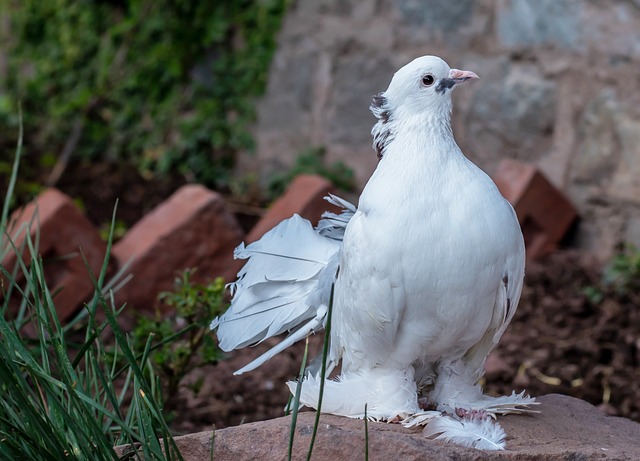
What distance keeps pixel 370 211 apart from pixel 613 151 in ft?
6.94

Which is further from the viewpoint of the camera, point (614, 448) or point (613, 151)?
point (613, 151)

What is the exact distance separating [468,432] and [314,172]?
2592 millimetres

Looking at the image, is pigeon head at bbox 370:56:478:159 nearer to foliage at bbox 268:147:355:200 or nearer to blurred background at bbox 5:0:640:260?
blurred background at bbox 5:0:640:260

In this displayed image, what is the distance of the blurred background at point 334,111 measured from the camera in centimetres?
362

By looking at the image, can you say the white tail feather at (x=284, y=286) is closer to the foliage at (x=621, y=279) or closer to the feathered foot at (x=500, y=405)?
the feathered foot at (x=500, y=405)

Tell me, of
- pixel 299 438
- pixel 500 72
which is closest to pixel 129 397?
pixel 299 438

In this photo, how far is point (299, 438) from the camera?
6.16ft

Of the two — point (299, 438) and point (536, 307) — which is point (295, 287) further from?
point (536, 307)

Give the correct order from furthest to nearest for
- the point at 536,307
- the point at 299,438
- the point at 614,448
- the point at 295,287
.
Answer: the point at 536,307, the point at 295,287, the point at 614,448, the point at 299,438

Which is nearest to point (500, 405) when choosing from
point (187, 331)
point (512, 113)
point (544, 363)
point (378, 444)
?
point (378, 444)

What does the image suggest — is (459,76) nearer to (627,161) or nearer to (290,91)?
(627,161)

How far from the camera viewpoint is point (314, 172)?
444 cm

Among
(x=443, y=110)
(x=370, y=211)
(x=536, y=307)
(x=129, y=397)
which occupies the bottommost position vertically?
(x=129, y=397)

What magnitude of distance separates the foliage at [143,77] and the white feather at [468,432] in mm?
3057
